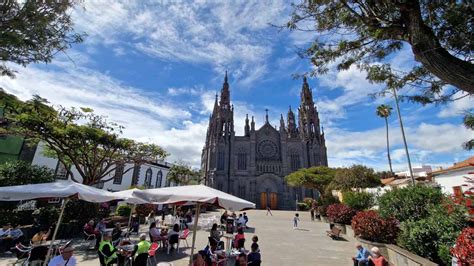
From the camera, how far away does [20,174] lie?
13.3 meters

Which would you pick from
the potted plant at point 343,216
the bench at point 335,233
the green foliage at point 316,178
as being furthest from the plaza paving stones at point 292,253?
the green foliage at point 316,178

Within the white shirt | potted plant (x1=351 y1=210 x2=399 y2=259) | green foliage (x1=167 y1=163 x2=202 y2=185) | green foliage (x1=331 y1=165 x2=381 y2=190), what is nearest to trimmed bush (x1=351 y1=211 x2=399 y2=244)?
potted plant (x1=351 y1=210 x2=399 y2=259)

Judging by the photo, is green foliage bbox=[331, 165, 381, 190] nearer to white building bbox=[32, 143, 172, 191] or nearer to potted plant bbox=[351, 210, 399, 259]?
potted plant bbox=[351, 210, 399, 259]

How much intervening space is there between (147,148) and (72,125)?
5681mm

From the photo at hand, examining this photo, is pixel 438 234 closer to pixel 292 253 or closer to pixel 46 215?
pixel 292 253

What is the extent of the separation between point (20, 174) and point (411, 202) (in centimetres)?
2106

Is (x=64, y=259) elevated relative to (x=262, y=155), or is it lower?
lower

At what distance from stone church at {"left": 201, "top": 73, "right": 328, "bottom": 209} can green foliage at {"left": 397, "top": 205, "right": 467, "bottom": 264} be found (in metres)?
37.7

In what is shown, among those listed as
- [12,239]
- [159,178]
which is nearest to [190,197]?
[12,239]

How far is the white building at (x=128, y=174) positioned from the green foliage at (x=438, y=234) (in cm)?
2432

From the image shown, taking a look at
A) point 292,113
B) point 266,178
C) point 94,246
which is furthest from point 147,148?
point 292,113

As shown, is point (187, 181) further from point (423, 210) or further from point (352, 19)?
point (352, 19)

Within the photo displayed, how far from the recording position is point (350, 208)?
16375 mm

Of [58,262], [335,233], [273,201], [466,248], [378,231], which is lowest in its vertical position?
[335,233]
